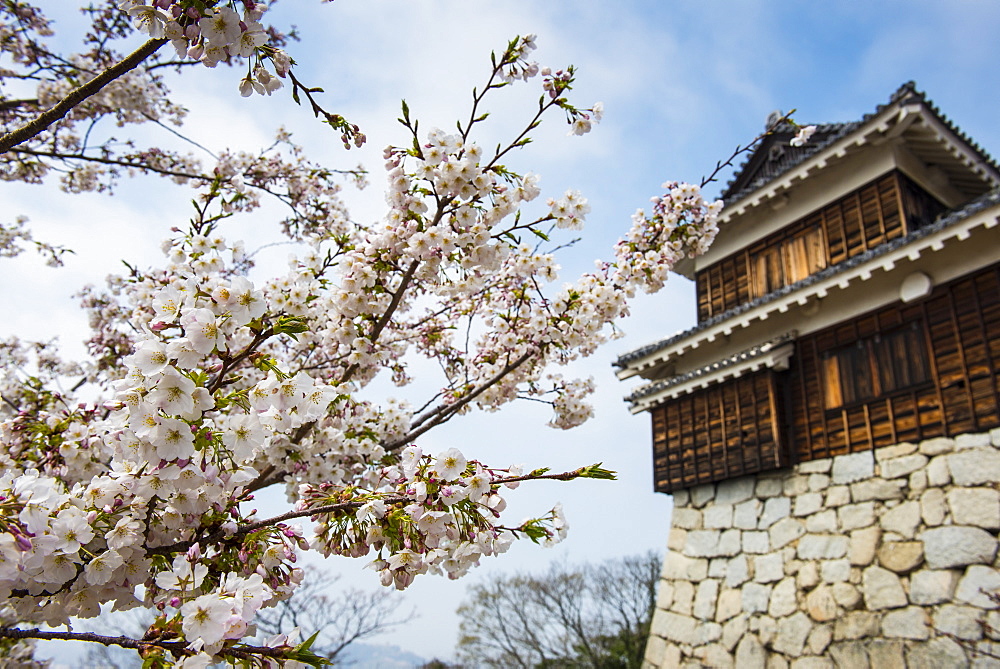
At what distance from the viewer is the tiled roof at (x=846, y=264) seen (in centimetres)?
716

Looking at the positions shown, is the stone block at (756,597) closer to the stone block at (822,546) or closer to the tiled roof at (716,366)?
the stone block at (822,546)

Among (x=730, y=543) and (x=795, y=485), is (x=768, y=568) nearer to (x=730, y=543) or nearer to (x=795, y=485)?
(x=730, y=543)

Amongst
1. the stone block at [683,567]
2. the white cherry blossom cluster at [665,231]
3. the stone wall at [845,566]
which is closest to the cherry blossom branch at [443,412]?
the white cherry blossom cluster at [665,231]

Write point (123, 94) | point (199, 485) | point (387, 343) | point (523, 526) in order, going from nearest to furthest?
point (199, 485) → point (523, 526) → point (387, 343) → point (123, 94)

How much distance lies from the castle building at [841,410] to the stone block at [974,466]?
22 mm

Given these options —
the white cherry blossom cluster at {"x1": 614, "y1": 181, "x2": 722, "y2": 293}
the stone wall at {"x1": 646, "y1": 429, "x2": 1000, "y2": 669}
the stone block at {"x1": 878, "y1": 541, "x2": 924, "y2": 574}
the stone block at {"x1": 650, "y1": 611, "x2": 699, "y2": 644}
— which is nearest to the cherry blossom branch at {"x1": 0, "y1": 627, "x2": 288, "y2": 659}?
the white cherry blossom cluster at {"x1": 614, "y1": 181, "x2": 722, "y2": 293}

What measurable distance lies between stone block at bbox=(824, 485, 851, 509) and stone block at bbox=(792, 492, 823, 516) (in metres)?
0.11

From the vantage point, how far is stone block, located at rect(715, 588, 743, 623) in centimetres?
888

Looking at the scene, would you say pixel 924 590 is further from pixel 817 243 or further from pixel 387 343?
pixel 387 343

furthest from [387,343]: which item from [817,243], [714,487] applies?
[817,243]

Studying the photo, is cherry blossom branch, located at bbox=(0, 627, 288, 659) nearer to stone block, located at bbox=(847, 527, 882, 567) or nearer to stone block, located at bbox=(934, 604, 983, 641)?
stone block, located at bbox=(934, 604, 983, 641)

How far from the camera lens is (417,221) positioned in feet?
10.8

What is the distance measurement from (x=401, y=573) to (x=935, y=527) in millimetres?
7482

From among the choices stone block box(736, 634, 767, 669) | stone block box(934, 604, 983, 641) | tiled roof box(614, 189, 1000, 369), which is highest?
tiled roof box(614, 189, 1000, 369)
